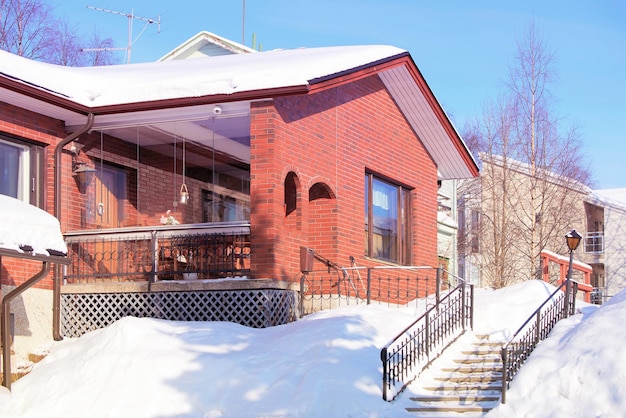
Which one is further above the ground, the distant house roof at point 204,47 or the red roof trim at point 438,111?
the distant house roof at point 204,47

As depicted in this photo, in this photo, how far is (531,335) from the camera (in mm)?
15109

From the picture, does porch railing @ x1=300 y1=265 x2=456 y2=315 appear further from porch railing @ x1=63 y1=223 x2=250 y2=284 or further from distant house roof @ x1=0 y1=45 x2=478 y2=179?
distant house roof @ x1=0 y1=45 x2=478 y2=179

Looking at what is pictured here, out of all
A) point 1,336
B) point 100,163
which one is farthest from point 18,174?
point 1,336

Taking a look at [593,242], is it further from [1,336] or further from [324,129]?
[1,336]

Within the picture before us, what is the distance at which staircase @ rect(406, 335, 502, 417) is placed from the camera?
40.3 feet

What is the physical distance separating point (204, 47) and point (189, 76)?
14665 millimetres

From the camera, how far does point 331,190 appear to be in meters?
17.7

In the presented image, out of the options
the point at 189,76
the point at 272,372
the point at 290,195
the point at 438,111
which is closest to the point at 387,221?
the point at 438,111

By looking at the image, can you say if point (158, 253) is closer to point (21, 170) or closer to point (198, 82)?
point (21, 170)

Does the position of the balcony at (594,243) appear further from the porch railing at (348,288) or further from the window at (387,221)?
the porch railing at (348,288)

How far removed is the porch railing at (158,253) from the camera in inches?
623

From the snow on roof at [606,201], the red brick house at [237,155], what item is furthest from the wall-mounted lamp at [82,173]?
the snow on roof at [606,201]

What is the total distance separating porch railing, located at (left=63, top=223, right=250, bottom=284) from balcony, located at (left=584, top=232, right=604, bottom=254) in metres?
28.3

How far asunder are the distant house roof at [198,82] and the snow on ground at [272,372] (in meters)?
3.67
